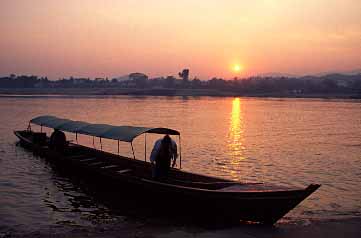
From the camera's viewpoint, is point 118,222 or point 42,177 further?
point 42,177

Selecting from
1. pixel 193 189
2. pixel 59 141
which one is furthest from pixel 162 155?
pixel 59 141

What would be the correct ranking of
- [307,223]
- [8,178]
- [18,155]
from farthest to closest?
[18,155] → [8,178] → [307,223]

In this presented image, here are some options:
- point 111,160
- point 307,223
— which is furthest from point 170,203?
point 111,160

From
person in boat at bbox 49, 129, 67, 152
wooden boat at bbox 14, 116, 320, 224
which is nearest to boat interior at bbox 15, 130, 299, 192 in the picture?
wooden boat at bbox 14, 116, 320, 224

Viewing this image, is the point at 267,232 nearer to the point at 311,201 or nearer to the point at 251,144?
the point at 311,201

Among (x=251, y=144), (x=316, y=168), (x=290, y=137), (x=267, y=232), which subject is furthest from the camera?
(x=290, y=137)

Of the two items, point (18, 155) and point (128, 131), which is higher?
point (128, 131)

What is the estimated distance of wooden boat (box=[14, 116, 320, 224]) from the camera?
11.0 metres

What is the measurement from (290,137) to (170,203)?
25.1m

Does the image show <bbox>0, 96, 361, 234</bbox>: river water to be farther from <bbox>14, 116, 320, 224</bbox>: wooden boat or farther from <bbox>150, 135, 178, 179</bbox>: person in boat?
<bbox>150, 135, 178, 179</bbox>: person in boat

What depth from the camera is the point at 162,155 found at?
13.8m

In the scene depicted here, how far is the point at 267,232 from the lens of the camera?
11.2 meters

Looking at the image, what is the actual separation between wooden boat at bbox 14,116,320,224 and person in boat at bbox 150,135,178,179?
1.17 ft

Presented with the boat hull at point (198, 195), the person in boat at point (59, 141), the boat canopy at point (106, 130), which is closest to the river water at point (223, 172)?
the boat hull at point (198, 195)
